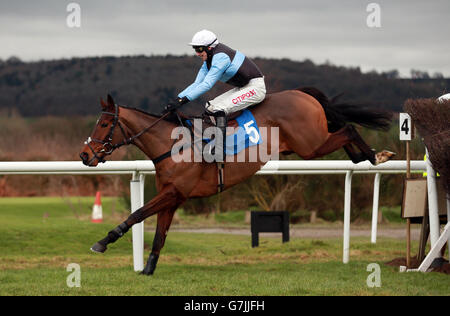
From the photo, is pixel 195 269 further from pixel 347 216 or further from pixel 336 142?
pixel 336 142

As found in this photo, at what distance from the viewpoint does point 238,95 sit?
22.2 feet

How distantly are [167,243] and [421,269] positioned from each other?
4.88 m

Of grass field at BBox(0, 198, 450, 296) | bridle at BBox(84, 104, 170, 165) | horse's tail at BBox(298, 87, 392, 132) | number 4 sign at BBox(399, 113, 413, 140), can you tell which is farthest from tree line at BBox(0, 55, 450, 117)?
bridle at BBox(84, 104, 170, 165)

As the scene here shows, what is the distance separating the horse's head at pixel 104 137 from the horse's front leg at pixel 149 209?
24.2 inches

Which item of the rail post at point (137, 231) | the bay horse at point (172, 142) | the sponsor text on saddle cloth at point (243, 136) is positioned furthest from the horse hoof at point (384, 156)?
the rail post at point (137, 231)

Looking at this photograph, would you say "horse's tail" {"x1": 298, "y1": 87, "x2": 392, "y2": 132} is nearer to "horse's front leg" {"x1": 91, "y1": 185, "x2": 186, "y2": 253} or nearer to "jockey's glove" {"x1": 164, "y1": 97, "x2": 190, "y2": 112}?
"jockey's glove" {"x1": 164, "y1": 97, "x2": 190, "y2": 112}

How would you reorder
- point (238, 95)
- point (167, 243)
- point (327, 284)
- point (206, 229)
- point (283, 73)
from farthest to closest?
point (283, 73), point (206, 229), point (167, 243), point (238, 95), point (327, 284)

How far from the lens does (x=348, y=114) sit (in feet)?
24.2

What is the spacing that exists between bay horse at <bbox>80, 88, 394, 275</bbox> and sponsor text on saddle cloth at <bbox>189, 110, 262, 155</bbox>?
0.08m

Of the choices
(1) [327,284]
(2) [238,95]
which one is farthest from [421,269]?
(2) [238,95]

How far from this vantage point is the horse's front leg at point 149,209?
20.8 feet

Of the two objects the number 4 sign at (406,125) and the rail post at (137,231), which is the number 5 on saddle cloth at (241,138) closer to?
the rail post at (137,231)

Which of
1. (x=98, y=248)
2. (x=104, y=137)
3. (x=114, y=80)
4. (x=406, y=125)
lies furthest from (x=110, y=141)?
(x=114, y=80)
